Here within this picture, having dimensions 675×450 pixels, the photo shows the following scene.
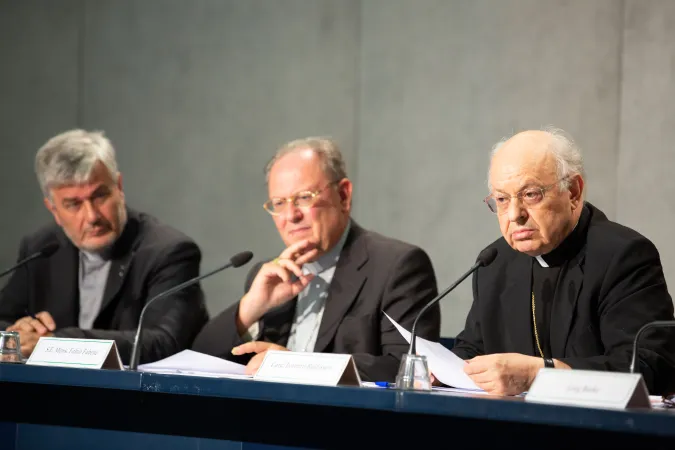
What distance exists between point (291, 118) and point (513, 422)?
3489mm

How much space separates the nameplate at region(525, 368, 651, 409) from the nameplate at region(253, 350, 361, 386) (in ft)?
1.47

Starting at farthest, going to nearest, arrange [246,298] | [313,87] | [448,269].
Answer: [313,87]
[448,269]
[246,298]

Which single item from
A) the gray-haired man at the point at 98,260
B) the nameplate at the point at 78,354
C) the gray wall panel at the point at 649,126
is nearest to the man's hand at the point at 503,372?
the nameplate at the point at 78,354

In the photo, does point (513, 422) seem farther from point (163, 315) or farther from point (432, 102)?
point (432, 102)

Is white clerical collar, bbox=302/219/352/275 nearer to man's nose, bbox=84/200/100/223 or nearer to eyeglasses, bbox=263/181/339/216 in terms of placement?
eyeglasses, bbox=263/181/339/216

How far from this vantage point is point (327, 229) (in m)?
3.34

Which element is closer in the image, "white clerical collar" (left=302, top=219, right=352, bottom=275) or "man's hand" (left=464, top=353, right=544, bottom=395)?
"man's hand" (left=464, top=353, right=544, bottom=395)

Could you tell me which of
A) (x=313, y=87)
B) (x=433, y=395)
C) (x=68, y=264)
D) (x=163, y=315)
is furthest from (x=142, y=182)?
(x=433, y=395)

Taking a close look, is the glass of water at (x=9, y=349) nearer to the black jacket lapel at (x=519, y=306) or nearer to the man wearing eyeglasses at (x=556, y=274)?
the man wearing eyeglasses at (x=556, y=274)

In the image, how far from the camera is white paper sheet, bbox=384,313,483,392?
7.32 feet

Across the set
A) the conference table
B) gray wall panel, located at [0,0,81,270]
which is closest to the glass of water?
the conference table

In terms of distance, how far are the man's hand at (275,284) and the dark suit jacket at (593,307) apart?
1.91ft

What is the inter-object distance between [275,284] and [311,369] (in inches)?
Answer: 42.6

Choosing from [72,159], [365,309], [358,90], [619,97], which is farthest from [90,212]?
[619,97]
